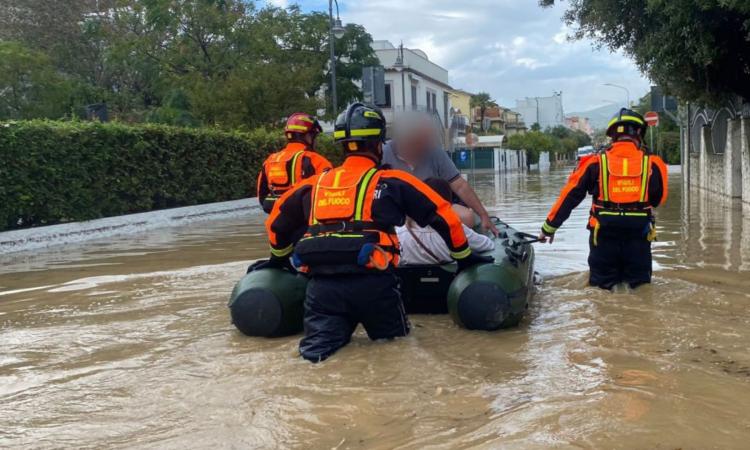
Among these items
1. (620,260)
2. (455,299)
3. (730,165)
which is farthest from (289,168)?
(730,165)

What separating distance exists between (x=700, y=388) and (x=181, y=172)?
16.1m

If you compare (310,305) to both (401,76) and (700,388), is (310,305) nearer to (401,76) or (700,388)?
(700,388)

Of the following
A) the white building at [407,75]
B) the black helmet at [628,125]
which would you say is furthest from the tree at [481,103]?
the black helmet at [628,125]

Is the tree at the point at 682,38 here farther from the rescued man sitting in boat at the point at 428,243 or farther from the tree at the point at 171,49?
the tree at the point at 171,49

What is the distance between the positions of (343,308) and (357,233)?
0.49 metres

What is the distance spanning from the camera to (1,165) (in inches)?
485

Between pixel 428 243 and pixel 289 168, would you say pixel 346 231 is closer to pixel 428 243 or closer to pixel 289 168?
pixel 428 243

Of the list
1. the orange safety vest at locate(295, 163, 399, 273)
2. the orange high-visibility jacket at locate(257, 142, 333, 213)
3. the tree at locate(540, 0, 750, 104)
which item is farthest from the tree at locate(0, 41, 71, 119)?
the orange safety vest at locate(295, 163, 399, 273)

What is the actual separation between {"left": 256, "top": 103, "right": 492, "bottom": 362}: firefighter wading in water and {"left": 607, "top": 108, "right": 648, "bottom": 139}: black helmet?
2.23m

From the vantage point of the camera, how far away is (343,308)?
450cm

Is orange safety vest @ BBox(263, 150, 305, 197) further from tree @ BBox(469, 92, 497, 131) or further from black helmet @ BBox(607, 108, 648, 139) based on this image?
tree @ BBox(469, 92, 497, 131)

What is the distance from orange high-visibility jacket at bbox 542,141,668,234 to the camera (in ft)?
19.7

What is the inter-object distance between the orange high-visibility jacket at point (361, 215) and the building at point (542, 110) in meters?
146

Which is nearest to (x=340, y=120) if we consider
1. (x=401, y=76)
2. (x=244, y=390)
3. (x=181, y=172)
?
(x=244, y=390)
